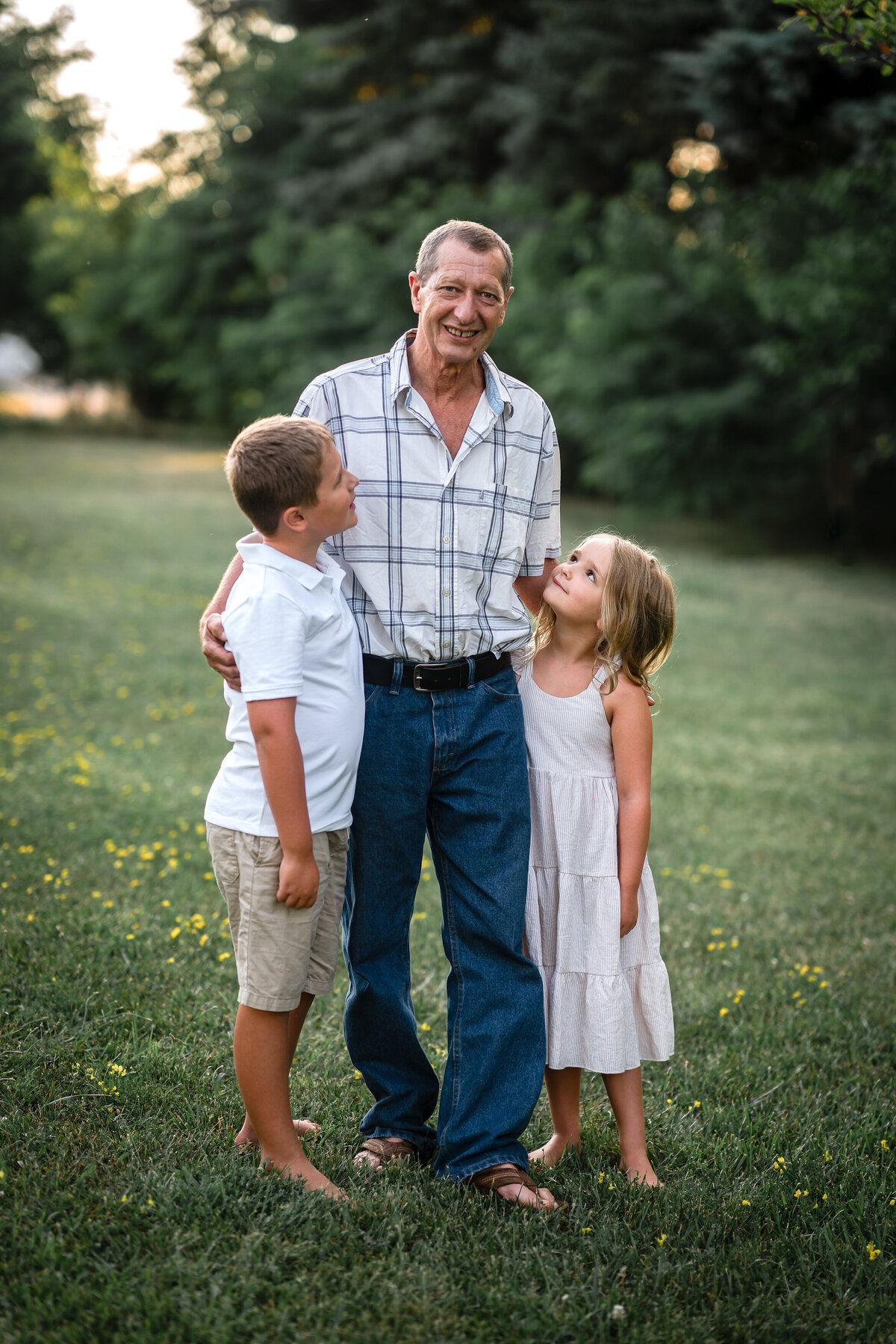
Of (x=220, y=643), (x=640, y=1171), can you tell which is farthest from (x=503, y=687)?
(x=640, y=1171)

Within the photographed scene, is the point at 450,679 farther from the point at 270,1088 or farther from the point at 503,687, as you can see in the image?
the point at 270,1088

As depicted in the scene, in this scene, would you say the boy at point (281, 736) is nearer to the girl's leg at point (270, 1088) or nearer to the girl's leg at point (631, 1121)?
the girl's leg at point (270, 1088)

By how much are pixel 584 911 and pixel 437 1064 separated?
39.6 inches

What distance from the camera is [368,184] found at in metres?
28.2

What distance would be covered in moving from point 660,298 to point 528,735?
53.5ft

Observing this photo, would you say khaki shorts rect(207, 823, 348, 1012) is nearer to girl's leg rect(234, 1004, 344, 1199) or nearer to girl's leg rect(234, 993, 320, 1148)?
girl's leg rect(234, 1004, 344, 1199)

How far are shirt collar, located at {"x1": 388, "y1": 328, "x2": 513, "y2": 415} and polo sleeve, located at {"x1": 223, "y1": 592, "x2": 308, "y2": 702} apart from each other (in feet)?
2.10

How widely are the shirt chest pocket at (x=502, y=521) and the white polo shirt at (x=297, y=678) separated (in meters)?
0.38

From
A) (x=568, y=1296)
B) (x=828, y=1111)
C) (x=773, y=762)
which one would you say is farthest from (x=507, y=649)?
(x=773, y=762)

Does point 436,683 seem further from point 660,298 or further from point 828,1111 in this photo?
point 660,298

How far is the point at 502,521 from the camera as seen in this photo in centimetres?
288

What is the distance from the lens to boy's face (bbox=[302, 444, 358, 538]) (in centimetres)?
257

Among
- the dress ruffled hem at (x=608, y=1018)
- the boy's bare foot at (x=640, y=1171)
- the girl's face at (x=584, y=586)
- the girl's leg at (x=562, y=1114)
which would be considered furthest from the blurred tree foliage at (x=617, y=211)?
the boy's bare foot at (x=640, y=1171)

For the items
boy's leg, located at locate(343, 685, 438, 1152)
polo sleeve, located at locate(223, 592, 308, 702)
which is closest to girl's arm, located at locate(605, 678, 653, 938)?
boy's leg, located at locate(343, 685, 438, 1152)
